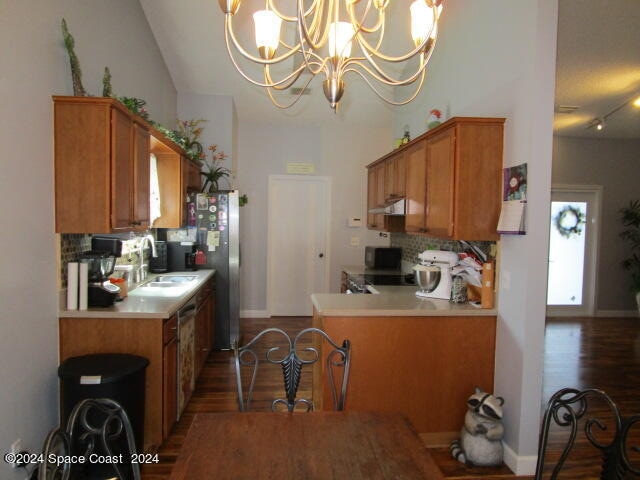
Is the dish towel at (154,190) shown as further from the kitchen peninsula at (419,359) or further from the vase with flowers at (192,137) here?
the kitchen peninsula at (419,359)

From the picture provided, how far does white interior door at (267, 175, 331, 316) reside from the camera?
235 inches

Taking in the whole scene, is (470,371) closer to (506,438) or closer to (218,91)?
(506,438)

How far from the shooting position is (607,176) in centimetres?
630

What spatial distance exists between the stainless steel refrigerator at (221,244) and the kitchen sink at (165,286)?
53 cm

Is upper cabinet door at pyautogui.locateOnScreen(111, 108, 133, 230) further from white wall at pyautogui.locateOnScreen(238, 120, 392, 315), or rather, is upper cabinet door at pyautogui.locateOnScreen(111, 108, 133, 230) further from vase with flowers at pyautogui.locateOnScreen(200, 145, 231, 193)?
white wall at pyautogui.locateOnScreen(238, 120, 392, 315)

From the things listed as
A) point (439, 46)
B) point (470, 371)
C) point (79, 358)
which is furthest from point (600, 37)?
point (79, 358)

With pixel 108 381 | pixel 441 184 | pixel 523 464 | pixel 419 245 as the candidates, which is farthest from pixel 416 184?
pixel 108 381

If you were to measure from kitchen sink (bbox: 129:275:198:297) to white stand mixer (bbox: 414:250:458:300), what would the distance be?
6.09ft

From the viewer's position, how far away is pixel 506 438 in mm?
2529

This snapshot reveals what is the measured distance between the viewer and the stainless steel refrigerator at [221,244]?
14.6 ft

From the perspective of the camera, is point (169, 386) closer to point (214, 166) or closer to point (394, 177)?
point (394, 177)

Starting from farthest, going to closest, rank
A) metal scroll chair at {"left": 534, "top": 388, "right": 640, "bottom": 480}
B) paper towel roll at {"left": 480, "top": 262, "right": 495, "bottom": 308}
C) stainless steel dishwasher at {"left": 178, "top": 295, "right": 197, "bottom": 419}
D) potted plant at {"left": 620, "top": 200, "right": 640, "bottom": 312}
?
1. potted plant at {"left": 620, "top": 200, "right": 640, "bottom": 312}
2. stainless steel dishwasher at {"left": 178, "top": 295, "right": 197, "bottom": 419}
3. paper towel roll at {"left": 480, "top": 262, "right": 495, "bottom": 308}
4. metal scroll chair at {"left": 534, "top": 388, "right": 640, "bottom": 480}

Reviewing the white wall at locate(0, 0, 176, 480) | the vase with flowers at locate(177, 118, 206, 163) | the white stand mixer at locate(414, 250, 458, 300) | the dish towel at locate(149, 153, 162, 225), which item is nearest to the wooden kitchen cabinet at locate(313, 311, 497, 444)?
the white stand mixer at locate(414, 250, 458, 300)

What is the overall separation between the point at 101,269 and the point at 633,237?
7218 millimetres
